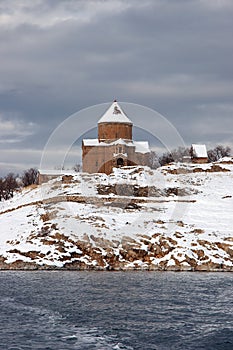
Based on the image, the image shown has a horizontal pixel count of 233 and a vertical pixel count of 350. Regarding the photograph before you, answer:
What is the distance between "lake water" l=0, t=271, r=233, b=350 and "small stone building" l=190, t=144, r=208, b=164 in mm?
70481

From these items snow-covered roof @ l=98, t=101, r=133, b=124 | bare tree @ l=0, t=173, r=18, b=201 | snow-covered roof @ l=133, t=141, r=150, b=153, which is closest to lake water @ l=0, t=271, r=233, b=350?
snow-covered roof @ l=133, t=141, r=150, b=153

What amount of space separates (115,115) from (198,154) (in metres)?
20.2

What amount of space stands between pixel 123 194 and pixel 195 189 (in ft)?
39.6

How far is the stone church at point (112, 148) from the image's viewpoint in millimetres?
105188

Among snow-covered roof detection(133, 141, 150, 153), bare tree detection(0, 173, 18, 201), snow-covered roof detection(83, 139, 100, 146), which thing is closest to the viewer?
snow-covered roof detection(83, 139, 100, 146)

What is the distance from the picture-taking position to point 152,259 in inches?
2233

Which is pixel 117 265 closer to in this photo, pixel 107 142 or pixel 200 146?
pixel 107 142

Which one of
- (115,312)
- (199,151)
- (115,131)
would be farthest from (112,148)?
(115,312)

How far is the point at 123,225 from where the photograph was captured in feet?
209

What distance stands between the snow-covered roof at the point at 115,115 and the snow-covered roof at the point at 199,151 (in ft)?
55.4

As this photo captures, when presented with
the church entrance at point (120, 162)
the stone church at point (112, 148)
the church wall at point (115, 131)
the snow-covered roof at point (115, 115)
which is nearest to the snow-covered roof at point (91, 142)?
the stone church at point (112, 148)

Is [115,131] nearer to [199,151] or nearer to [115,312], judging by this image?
[199,151]

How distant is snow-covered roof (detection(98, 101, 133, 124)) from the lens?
361ft

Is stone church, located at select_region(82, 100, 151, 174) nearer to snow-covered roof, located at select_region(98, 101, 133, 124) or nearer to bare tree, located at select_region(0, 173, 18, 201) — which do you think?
snow-covered roof, located at select_region(98, 101, 133, 124)
